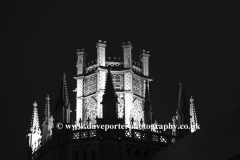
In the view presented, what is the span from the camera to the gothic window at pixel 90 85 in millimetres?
91938

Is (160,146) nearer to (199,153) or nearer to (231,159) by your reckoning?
(199,153)

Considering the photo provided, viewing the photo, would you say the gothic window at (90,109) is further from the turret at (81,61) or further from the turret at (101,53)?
the turret at (101,53)

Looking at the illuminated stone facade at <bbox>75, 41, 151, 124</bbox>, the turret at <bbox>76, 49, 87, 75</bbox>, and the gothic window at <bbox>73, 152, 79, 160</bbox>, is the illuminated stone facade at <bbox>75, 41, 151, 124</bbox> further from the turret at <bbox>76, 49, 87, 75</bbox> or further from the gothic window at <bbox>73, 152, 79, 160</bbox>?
the gothic window at <bbox>73, 152, 79, 160</bbox>

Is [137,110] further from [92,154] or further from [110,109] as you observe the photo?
[92,154]

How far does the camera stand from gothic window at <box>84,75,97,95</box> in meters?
91.9

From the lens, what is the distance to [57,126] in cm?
6744

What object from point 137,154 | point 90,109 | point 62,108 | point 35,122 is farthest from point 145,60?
point 137,154

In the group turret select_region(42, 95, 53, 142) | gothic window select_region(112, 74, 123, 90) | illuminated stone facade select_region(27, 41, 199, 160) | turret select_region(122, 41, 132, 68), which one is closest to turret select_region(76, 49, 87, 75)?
gothic window select_region(112, 74, 123, 90)

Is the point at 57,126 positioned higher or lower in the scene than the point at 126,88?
lower

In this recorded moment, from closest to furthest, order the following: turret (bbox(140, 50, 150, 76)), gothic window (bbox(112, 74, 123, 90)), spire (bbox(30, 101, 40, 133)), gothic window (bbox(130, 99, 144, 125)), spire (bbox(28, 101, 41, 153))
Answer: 1. spire (bbox(28, 101, 41, 153))
2. spire (bbox(30, 101, 40, 133))
3. gothic window (bbox(130, 99, 144, 125))
4. gothic window (bbox(112, 74, 123, 90))
5. turret (bbox(140, 50, 150, 76))

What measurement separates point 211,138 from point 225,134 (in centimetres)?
208

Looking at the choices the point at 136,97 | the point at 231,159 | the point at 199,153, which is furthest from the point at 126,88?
the point at 231,159

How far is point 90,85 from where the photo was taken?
92.6 meters

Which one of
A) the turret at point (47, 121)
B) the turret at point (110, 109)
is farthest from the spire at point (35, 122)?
the turret at point (110, 109)
